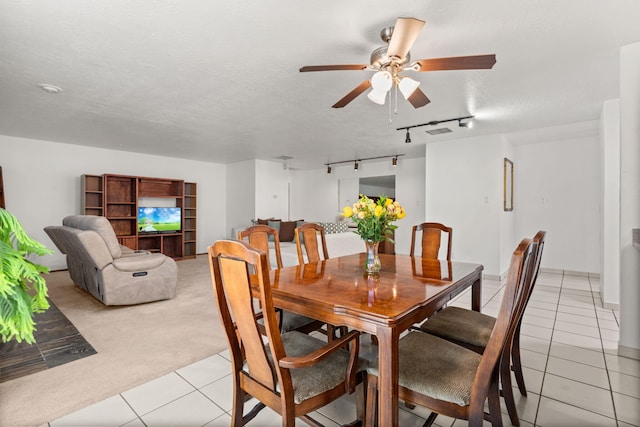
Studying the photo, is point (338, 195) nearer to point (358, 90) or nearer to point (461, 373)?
point (358, 90)

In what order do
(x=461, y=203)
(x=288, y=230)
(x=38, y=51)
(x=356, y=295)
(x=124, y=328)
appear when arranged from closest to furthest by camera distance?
(x=356, y=295), (x=38, y=51), (x=124, y=328), (x=461, y=203), (x=288, y=230)

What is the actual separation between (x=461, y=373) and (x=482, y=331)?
54 cm

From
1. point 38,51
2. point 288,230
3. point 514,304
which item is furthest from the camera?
point 288,230

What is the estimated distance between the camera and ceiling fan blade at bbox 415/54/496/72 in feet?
5.94

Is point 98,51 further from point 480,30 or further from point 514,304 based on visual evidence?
point 514,304

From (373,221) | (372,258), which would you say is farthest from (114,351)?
(373,221)

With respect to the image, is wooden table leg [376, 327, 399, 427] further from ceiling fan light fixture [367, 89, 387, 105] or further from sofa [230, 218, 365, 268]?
sofa [230, 218, 365, 268]

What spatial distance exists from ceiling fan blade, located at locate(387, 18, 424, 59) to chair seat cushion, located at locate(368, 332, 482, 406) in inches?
64.0

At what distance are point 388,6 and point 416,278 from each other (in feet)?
5.37

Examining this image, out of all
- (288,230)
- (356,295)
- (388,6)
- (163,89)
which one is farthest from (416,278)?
(288,230)

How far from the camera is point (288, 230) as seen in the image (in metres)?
6.17

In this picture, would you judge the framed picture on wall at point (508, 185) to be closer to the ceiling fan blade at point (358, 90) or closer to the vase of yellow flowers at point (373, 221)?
the ceiling fan blade at point (358, 90)

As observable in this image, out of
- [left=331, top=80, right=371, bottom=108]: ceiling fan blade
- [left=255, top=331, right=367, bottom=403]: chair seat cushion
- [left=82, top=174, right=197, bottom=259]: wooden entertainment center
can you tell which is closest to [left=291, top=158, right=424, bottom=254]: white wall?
[left=82, top=174, right=197, bottom=259]: wooden entertainment center

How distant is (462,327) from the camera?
179 cm
